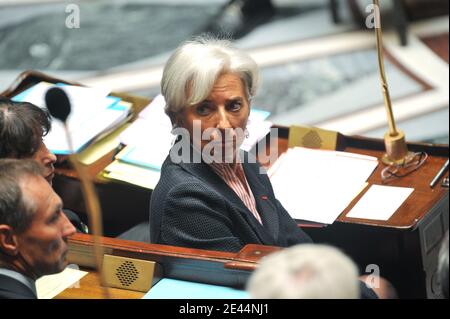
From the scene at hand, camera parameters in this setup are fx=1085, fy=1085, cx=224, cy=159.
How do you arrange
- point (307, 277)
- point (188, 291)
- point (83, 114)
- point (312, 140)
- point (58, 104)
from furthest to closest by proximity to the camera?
point (83, 114) < point (312, 140) < point (188, 291) < point (58, 104) < point (307, 277)

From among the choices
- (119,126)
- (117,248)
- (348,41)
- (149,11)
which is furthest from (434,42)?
(117,248)

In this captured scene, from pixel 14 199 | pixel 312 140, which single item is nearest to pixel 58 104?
pixel 14 199

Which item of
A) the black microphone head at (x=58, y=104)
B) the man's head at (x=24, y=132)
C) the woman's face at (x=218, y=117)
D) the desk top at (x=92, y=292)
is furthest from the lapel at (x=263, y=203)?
the black microphone head at (x=58, y=104)

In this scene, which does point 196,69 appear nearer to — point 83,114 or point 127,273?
point 127,273

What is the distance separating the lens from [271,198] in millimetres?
3914

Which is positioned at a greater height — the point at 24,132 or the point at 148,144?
the point at 24,132

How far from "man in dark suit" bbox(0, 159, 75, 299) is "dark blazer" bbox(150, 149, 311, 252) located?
0.62 meters

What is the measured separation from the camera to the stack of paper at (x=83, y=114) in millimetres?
4523

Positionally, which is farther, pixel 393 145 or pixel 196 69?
pixel 393 145

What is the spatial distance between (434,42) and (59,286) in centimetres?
A: 444

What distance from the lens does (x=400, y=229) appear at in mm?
3898

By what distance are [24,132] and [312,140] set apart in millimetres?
1348

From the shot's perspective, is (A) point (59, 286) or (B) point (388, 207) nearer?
(A) point (59, 286)
